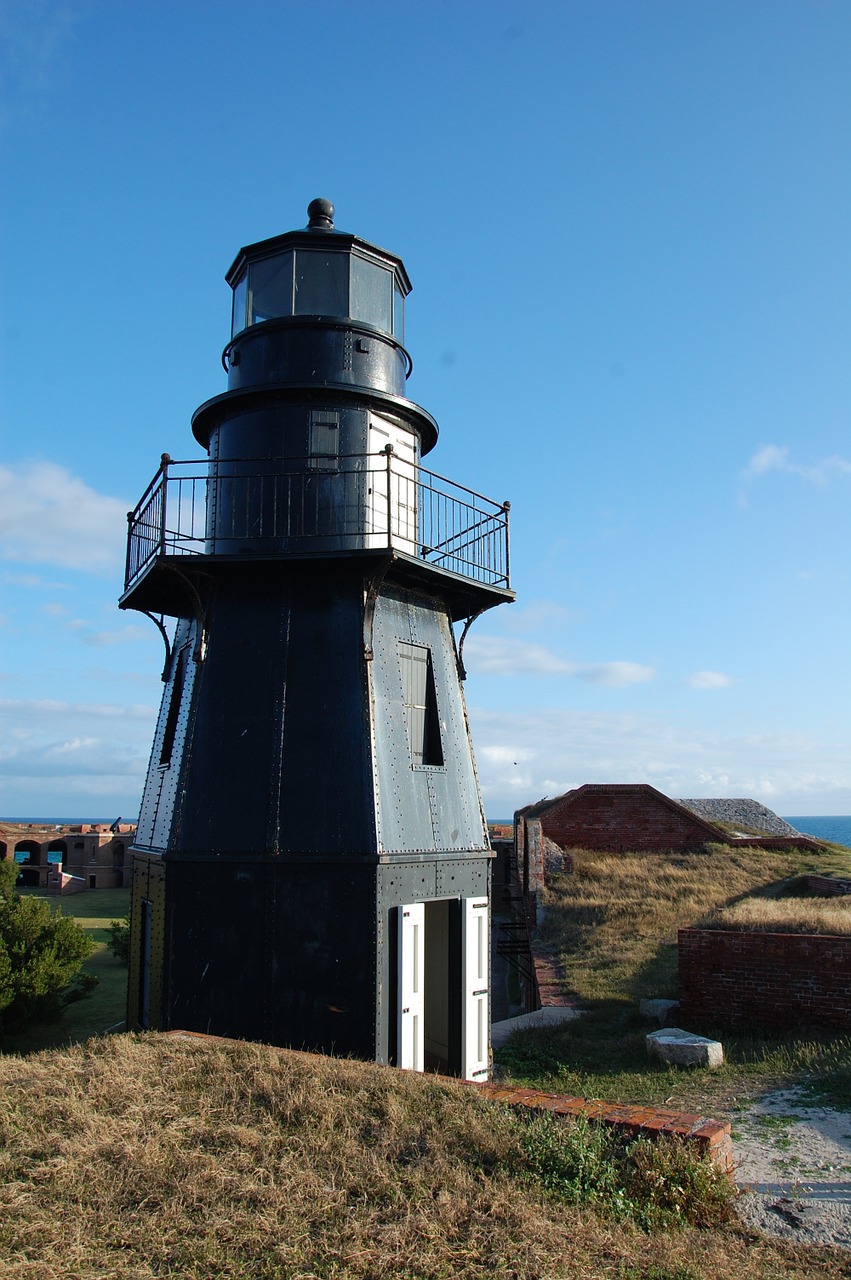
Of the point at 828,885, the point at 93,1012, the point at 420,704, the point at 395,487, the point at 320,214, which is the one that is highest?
the point at 320,214

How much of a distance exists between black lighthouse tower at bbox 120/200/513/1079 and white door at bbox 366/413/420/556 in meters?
0.03

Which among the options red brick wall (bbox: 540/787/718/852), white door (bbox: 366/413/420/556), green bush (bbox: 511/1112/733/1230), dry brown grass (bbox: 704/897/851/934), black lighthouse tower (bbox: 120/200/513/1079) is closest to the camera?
green bush (bbox: 511/1112/733/1230)

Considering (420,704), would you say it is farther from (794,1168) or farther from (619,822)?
(619,822)

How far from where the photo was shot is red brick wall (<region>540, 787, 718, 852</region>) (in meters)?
31.2

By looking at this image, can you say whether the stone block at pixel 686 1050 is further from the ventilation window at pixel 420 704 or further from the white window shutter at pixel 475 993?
the ventilation window at pixel 420 704

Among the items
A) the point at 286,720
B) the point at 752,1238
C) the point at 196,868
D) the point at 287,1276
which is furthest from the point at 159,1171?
the point at 286,720

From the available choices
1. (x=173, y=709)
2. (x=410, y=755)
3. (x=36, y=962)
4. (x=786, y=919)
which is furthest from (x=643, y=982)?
(x=36, y=962)

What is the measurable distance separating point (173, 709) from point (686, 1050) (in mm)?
7170

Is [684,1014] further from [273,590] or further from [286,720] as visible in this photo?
[273,590]

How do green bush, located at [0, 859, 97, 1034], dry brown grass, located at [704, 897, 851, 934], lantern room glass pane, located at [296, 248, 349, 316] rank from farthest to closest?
1. green bush, located at [0, 859, 97, 1034]
2. dry brown grass, located at [704, 897, 851, 934]
3. lantern room glass pane, located at [296, 248, 349, 316]

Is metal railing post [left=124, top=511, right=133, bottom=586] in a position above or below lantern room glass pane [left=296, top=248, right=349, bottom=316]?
below

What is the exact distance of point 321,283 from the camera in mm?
11219

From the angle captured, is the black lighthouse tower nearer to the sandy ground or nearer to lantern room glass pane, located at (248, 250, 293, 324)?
lantern room glass pane, located at (248, 250, 293, 324)

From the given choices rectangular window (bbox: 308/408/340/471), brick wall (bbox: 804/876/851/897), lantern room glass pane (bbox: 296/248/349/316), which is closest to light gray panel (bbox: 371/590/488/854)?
rectangular window (bbox: 308/408/340/471)
